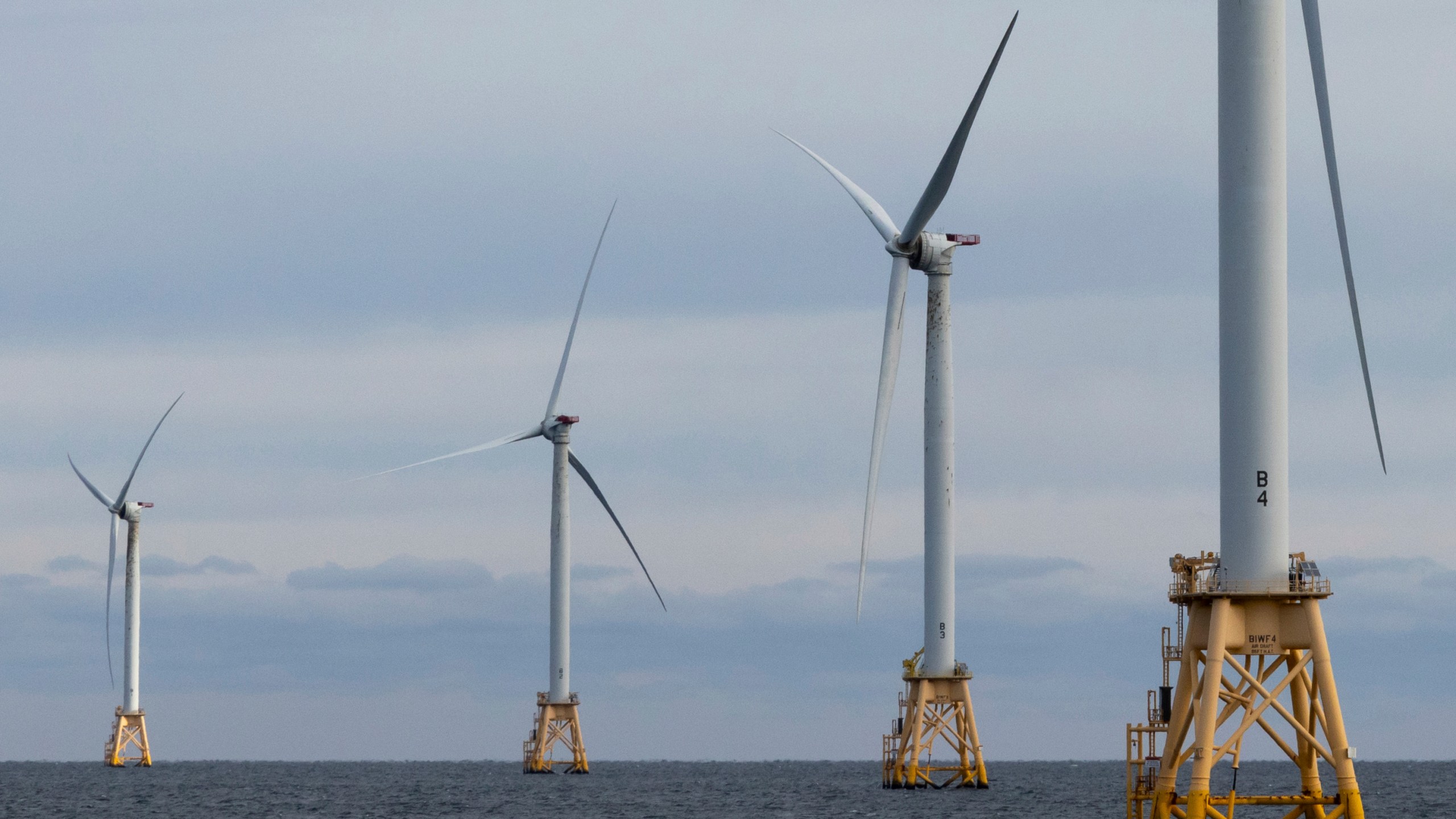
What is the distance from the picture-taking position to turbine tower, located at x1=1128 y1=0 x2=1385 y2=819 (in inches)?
2453

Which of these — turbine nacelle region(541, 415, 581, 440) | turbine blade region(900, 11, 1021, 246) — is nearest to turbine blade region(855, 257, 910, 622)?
turbine blade region(900, 11, 1021, 246)

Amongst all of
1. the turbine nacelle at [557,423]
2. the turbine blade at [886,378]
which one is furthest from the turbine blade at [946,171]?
the turbine nacelle at [557,423]

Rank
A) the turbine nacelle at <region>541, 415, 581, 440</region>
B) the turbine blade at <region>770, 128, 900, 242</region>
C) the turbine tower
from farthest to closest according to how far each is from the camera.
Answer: the turbine nacelle at <region>541, 415, 581, 440</region> < the turbine blade at <region>770, 128, 900, 242</region> < the turbine tower

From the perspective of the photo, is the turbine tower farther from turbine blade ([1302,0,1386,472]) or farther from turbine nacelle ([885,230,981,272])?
turbine nacelle ([885,230,981,272])

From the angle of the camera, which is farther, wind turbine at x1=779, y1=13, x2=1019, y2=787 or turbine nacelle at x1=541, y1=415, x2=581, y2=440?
turbine nacelle at x1=541, y1=415, x2=581, y2=440

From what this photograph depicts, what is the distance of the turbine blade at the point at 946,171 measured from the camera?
2926 inches

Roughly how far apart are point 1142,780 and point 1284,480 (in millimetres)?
13928

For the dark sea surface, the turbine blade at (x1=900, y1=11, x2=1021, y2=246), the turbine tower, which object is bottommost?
the dark sea surface

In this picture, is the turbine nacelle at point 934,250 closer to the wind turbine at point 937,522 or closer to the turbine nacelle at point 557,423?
the wind turbine at point 937,522

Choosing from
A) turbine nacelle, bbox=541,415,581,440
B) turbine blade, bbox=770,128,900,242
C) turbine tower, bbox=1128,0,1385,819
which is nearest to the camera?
turbine tower, bbox=1128,0,1385,819

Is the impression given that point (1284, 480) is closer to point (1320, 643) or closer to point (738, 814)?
point (1320, 643)

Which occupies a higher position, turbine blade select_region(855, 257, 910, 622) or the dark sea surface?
turbine blade select_region(855, 257, 910, 622)

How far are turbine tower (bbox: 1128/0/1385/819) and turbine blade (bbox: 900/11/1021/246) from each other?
9264 millimetres

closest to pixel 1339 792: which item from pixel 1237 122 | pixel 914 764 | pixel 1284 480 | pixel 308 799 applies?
pixel 1284 480
